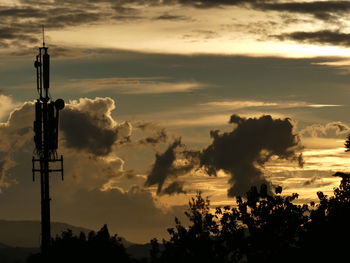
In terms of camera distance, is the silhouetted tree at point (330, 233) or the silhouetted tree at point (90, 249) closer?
the silhouetted tree at point (330, 233)

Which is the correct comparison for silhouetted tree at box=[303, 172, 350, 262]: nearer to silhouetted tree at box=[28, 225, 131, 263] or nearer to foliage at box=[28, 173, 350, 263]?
foliage at box=[28, 173, 350, 263]

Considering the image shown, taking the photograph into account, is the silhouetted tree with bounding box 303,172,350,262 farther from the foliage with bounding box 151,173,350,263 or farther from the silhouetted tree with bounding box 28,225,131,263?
the silhouetted tree with bounding box 28,225,131,263

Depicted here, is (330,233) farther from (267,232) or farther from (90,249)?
(90,249)

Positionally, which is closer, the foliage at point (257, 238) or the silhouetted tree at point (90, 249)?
the foliage at point (257, 238)

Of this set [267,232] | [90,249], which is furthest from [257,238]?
[90,249]

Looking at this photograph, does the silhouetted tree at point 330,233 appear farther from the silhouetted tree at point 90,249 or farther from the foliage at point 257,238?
the silhouetted tree at point 90,249

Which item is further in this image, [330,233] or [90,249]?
[90,249]

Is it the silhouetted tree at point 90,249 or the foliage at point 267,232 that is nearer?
the foliage at point 267,232

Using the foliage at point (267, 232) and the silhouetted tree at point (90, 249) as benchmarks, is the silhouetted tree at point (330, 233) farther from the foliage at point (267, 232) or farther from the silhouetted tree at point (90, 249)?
the silhouetted tree at point (90, 249)

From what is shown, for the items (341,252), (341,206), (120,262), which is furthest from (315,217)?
(120,262)

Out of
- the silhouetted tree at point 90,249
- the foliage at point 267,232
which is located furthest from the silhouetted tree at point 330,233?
the silhouetted tree at point 90,249

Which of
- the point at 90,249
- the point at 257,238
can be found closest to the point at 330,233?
the point at 257,238

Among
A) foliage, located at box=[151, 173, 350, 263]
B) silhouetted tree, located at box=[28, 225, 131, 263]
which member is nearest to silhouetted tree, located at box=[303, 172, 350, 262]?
foliage, located at box=[151, 173, 350, 263]

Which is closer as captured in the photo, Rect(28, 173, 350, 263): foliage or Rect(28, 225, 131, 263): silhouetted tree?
Rect(28, 173, 350, 263): foliage
